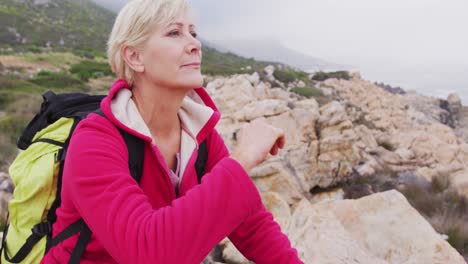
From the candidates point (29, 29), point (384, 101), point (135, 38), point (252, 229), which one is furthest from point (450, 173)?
point (29, 29)

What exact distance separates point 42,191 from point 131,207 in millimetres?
469

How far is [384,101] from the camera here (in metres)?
22.8

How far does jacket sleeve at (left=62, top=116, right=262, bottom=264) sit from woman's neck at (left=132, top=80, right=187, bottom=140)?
13.0 inches

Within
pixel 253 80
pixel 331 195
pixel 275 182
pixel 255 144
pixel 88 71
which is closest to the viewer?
pixel 255 144

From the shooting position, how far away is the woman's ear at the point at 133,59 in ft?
4.49

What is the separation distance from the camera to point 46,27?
38.3 m

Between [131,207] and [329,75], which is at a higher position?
[131,207]

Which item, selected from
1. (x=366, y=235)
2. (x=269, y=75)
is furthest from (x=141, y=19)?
(x=269, y=75)

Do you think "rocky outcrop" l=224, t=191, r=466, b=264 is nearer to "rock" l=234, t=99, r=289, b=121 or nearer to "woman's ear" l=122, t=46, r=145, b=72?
"woman's ear" l=122, t=46, r=145, b=72

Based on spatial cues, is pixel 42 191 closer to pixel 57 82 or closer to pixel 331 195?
pixel 331 195

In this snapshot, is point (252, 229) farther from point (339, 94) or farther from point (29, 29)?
point (29, 29)

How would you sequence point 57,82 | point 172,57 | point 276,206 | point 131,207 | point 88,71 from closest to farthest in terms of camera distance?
1. point 131,207
2. point 172,57
3. point 276,206
4. point 57,82
5. point 88,71

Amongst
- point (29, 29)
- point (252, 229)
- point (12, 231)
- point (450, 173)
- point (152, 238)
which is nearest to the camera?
point (152, 238)

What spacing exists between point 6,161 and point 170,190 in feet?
14.0
